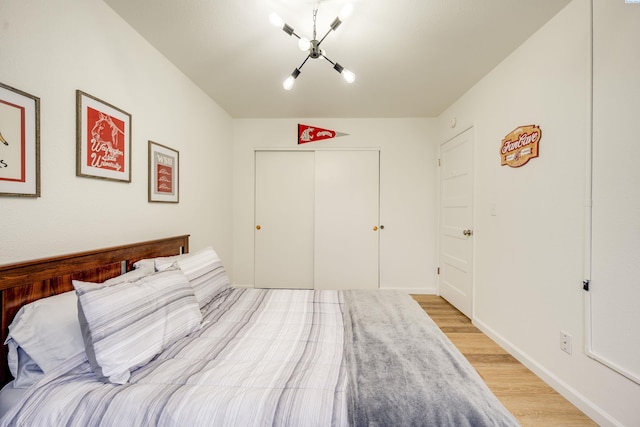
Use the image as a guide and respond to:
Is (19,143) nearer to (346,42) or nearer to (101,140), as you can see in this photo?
(101,140)

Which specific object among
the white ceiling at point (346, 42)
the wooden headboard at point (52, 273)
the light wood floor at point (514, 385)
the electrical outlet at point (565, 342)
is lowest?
the light wood floor at point (514, 385)

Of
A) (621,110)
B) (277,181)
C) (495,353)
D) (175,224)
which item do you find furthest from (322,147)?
(495,353)

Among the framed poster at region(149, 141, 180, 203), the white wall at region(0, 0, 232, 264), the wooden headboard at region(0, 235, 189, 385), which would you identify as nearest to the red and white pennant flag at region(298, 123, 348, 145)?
the white wall at region(0, 0, 232, 264)

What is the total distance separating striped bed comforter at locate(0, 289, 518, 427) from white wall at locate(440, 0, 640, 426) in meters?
1.02

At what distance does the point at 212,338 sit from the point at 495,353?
7.37 feet

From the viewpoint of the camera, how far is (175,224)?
7.20 ft

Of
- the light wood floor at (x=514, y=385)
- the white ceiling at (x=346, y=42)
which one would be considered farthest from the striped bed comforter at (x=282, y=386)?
the white ceiling at (x=346, y=42)

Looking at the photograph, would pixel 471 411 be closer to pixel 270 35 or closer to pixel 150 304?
pixel 150 304

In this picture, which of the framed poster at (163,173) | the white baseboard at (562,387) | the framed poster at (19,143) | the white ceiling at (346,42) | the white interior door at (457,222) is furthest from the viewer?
the white interior door at (457,222)

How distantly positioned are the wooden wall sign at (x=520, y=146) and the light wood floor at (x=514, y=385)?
5.17 feet

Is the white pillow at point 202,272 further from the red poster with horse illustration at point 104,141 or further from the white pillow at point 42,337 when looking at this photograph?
the red poster with horse illustration at point 104,141

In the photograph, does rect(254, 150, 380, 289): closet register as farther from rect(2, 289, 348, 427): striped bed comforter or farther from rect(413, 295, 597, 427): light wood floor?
rect(2, 289, 348, 427): striped bed comforter

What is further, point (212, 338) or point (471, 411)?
point (212, 338)

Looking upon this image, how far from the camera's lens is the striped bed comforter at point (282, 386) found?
30.3 inches
